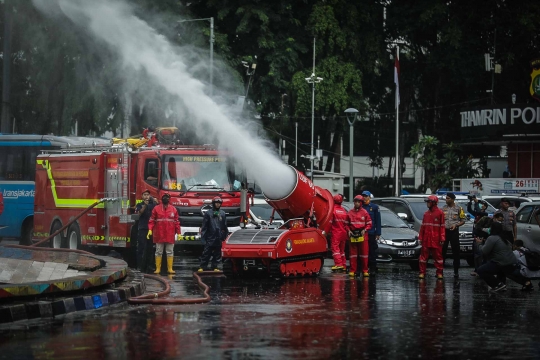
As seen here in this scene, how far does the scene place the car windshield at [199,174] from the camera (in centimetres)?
2575

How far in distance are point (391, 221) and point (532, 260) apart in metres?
6.23

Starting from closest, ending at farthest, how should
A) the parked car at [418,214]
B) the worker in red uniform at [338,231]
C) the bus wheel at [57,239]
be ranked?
the worker in red uniform at [338,231], the parked car at [418,214], the bus wheel at [57,239]

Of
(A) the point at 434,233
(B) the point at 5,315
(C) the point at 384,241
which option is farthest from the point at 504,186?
(B) the point at 5,315

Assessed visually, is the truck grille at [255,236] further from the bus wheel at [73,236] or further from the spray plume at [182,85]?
the bus wheel at [73,236]

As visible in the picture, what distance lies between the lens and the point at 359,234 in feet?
71.4

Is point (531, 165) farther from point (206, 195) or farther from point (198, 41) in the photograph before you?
point (206, 195)

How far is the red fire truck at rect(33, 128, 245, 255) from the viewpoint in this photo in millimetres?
25594

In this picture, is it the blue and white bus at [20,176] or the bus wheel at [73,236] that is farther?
the blue and white bus at [20,176]

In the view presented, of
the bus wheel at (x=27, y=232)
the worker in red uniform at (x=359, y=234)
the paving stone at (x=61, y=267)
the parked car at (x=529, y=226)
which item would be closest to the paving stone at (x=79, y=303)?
the paving stone at (x=61, y=267)

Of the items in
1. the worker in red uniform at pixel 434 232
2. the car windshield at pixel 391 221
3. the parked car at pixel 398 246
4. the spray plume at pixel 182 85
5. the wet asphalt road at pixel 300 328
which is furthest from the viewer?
the car windshield at pixel 391 221

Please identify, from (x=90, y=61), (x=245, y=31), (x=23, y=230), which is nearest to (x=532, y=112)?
(x=245, y=31)

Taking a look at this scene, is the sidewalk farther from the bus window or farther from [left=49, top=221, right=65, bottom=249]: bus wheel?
the bus window

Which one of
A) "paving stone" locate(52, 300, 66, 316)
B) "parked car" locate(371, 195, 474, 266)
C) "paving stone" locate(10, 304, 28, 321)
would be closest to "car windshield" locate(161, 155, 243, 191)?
"parked car" locate(371, 195, 474, 266)

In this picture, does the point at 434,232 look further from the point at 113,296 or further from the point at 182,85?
the point at 113,296
